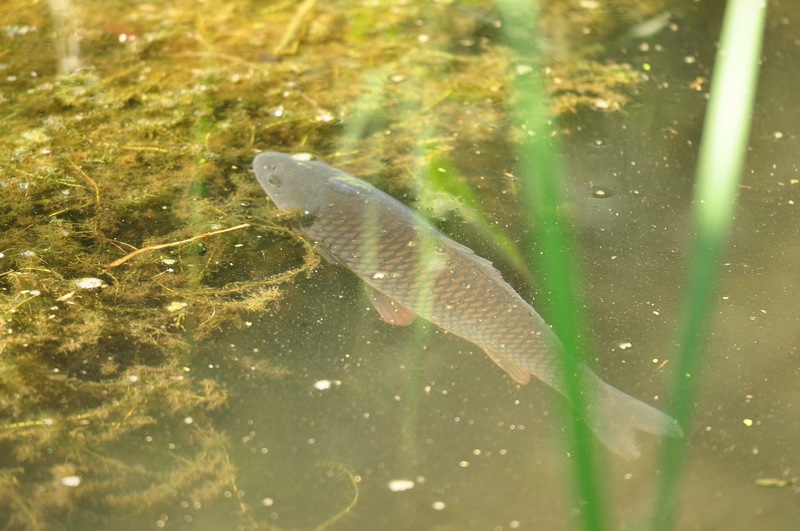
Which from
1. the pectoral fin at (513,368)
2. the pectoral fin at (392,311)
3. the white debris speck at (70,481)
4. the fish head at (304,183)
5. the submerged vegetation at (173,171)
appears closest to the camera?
the white debris speck at (70,481)

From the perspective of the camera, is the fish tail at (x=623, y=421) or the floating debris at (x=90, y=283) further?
the floating debris at (x=90, y=283)

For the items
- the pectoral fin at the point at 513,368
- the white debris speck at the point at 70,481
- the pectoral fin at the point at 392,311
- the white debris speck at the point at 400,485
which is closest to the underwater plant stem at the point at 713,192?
the pectoral fin at the point at 513,368

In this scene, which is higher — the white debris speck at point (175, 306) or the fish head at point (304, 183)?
the fish head at point (304, 183)

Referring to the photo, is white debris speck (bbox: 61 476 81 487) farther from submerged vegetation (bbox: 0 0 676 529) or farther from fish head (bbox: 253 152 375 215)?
fish head (bbox: 253 152 375 215)

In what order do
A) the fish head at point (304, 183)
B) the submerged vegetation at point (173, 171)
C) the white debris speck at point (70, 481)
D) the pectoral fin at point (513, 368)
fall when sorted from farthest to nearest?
the fish head at point (304, 183), the pectoral fin at point (513, 368), the submerged vegetation at point (173, 171), the white debris speck at point (70, 481)

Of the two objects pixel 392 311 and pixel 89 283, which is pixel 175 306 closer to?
pixel 89 283

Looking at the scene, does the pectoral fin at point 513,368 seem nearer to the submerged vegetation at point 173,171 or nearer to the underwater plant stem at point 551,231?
the underwater plant stem at point 551,231

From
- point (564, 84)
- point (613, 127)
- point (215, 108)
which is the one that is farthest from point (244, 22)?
point (613, 127)
